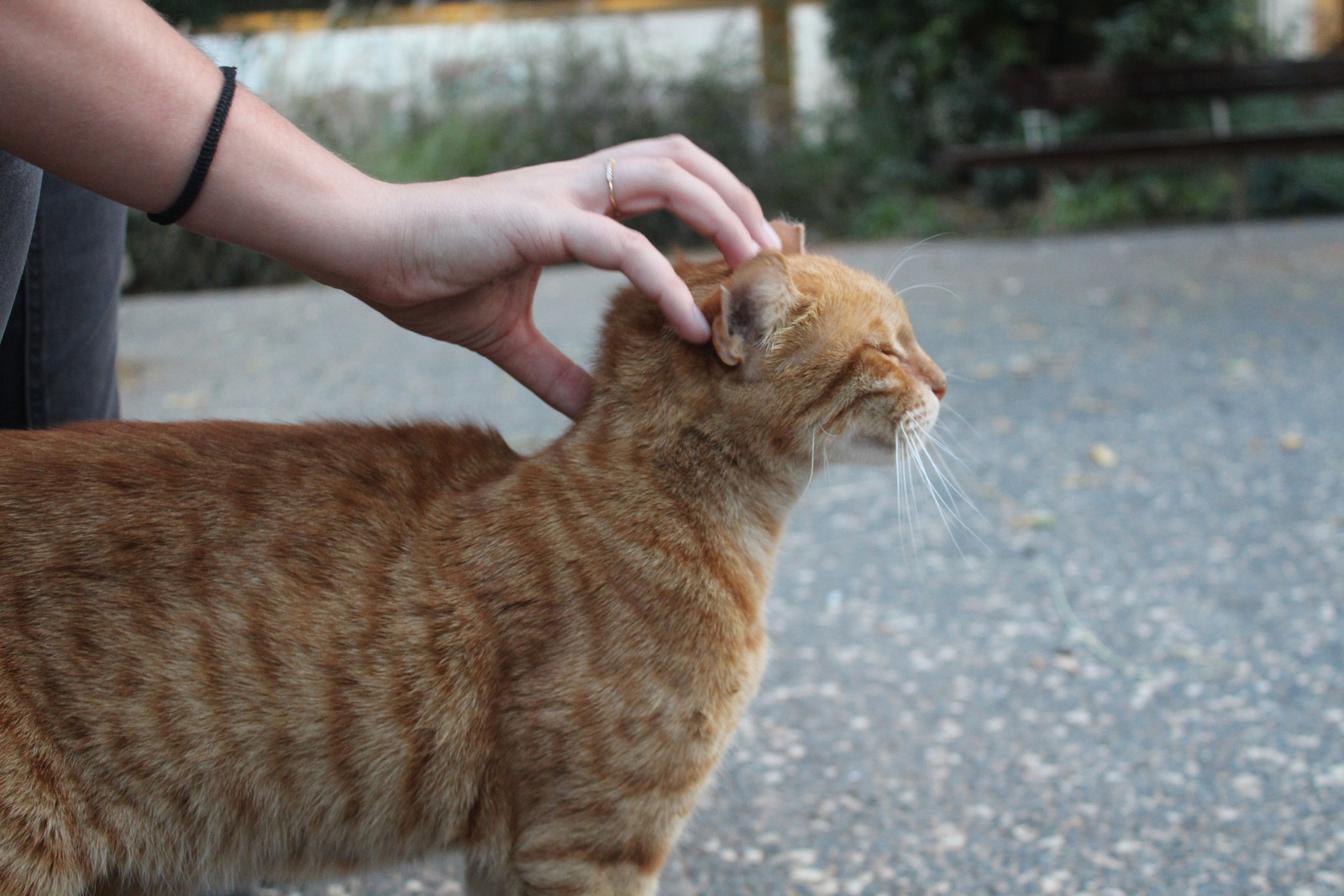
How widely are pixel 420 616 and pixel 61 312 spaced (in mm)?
956

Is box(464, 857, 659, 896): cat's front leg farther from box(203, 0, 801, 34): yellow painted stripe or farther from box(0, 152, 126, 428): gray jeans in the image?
box(203, 0, 801, 34): yellow painted stripe

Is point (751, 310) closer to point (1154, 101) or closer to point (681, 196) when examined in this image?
point (681, 196)

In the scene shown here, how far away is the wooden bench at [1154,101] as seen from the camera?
26.8 feet

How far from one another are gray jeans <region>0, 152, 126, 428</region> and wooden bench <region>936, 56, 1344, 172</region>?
23.6 ft

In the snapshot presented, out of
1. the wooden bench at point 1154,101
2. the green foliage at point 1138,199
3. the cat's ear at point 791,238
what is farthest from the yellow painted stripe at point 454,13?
the cat's ear at point 791,238

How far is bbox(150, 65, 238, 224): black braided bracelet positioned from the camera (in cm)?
144

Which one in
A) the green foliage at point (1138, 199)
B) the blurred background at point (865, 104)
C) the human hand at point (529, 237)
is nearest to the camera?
the human hand at point (529, 237)

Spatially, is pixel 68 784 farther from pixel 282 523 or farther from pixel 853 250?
pixel 853 250

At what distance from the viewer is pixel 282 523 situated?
5.24 ft

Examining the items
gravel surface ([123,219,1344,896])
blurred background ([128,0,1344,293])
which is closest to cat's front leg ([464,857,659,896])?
gravel surface ([123,219,1344,896])

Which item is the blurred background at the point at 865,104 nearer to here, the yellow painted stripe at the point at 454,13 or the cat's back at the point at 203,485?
the yellow painted stripe at the point at 454,13

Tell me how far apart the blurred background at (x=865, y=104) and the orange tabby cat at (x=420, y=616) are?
7.07 meters

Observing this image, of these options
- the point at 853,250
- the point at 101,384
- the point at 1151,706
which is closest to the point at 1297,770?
the point at 1151,706

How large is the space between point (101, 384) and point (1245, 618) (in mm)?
2836
